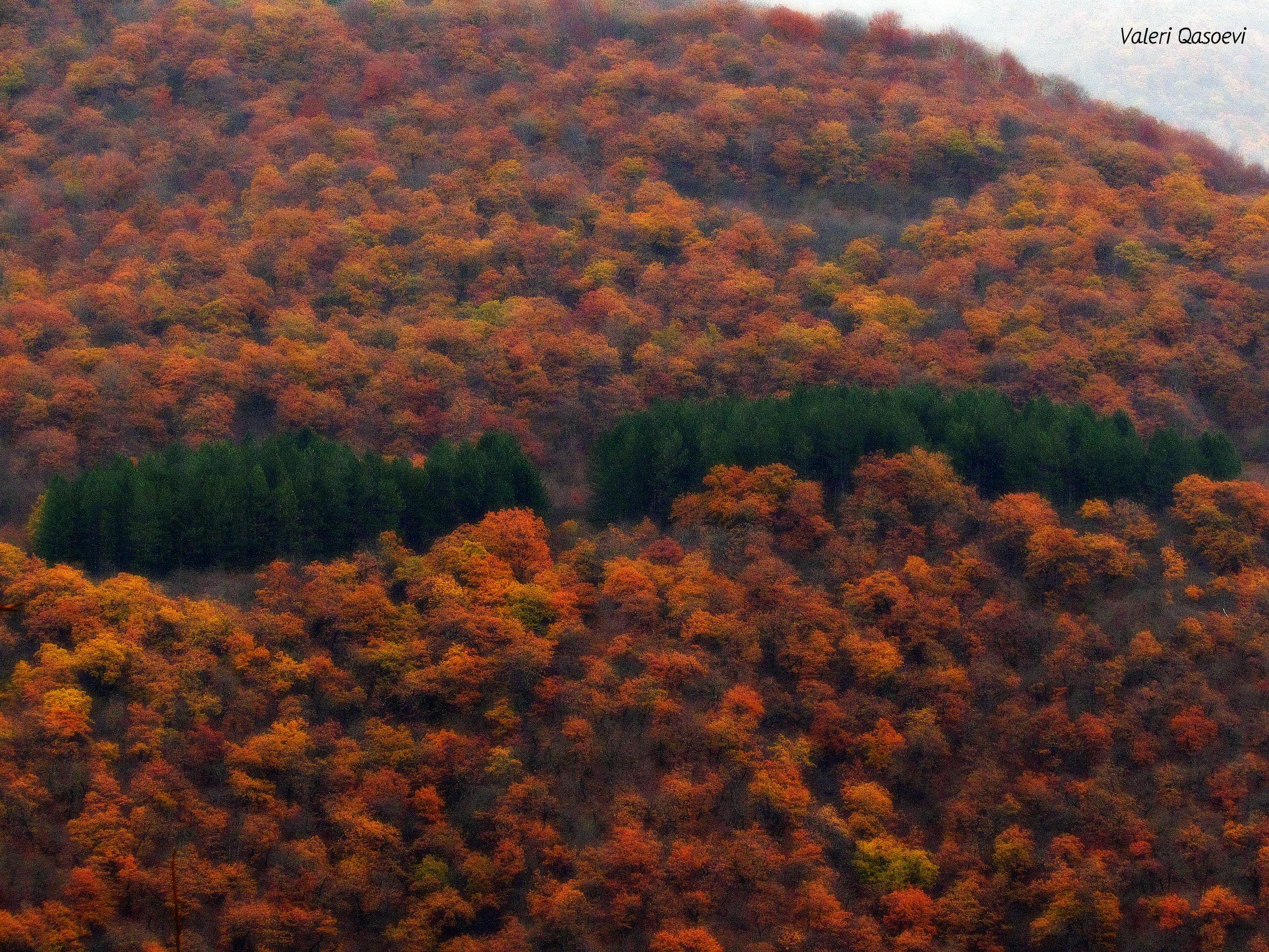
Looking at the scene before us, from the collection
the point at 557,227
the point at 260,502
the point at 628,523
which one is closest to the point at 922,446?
the point at 628,523

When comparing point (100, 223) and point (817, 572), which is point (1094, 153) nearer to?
point (817, 572)

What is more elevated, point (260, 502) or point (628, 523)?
point (260, 502)

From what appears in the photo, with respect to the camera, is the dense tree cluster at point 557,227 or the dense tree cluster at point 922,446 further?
the dense tree cluster at point 557,227

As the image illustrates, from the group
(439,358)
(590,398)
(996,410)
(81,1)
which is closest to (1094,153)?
(996,410)

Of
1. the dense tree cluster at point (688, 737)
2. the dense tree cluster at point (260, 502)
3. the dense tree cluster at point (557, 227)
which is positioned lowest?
the dense tree cluster at point (688, 737)

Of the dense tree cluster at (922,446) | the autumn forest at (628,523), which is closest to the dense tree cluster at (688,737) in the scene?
the autumn forest at (628,523)

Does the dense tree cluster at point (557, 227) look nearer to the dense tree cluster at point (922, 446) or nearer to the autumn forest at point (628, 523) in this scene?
the autumn forest at point (628, 523)

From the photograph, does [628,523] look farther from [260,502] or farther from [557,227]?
[557,227]
